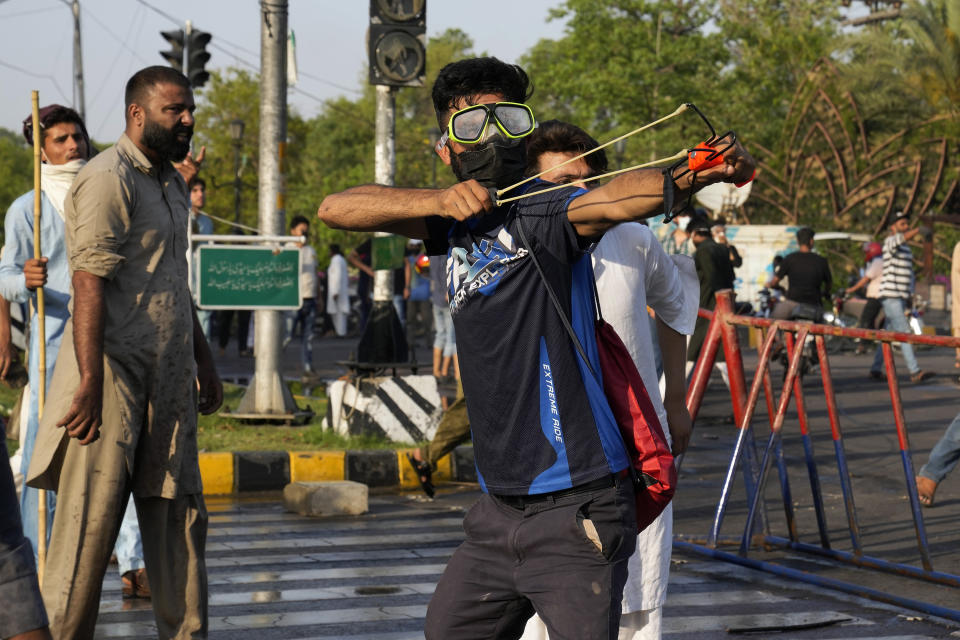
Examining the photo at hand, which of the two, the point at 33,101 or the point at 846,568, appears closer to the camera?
the point at 33,101

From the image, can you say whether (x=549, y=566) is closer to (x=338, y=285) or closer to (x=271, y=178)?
(x=271, y=178)

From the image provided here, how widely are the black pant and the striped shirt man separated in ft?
47.9

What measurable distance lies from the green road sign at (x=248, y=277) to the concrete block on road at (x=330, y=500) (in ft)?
10.3

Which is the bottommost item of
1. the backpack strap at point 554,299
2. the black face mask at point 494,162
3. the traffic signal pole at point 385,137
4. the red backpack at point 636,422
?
the red backpack at point 636,422

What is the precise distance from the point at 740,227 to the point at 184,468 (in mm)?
23191

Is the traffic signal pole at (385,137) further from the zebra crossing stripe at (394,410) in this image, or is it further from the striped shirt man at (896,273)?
the striped shirt man at (896,273)

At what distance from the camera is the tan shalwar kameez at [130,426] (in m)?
4.36

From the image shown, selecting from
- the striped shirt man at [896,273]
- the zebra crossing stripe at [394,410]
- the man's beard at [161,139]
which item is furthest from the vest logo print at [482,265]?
the striped shirt man at [896,273]

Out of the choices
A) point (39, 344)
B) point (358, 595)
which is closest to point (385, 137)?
point (358, 595)

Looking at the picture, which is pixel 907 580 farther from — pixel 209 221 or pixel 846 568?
pixel 209 221

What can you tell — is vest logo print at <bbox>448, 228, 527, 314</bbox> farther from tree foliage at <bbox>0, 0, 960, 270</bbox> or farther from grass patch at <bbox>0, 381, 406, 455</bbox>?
tree foliage at <bbox>0, 0, 960, 270</bbox>

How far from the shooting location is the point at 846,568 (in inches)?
264

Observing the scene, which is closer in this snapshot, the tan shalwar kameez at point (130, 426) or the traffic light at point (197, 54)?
the tan shalwar kameez at point (130, 426)

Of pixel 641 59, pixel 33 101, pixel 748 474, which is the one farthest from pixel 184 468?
pixel 641 59
